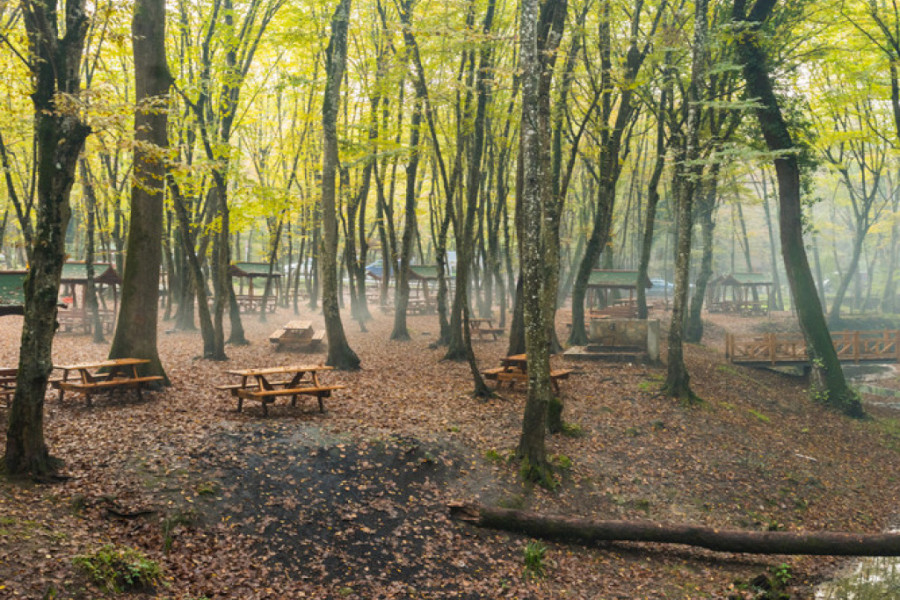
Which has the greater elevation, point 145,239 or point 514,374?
point 145,239

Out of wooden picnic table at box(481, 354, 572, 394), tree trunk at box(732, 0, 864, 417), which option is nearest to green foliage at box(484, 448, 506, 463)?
wooden picnic table at box(481, 354, 572, 394)

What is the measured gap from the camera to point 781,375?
19.0 metres

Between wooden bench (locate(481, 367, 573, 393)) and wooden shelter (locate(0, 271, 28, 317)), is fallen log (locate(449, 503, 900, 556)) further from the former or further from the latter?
wooden shelter (locate(0, 271, 28, 317))

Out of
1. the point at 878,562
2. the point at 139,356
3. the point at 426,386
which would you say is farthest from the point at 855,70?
the point at 139,356

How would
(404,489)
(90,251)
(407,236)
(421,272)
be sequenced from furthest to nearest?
1. (421,272)
2. (407,236)
3. (90,251)
4. (404,489)

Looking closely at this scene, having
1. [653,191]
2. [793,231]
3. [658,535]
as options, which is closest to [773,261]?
[653,191]

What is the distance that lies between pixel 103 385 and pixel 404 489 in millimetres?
5236

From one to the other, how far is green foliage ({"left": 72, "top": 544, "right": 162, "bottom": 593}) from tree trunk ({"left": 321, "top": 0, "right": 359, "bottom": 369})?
891 cm

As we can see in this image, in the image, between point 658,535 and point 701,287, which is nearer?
point 658,535

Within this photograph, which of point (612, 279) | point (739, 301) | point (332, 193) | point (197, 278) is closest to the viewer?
point (332, 193)

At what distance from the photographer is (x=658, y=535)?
7.67 m

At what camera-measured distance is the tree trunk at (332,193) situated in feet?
45.8

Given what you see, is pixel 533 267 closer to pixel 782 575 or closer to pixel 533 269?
pixel 533 269

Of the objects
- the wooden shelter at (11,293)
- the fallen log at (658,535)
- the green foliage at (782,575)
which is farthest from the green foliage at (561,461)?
the wooden shelter at (11,293)
